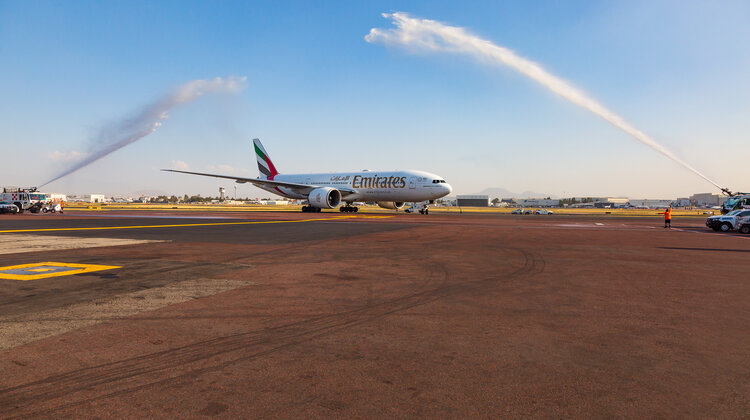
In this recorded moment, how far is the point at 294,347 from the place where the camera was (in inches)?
164

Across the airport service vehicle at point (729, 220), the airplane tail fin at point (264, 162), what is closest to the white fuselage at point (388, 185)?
the airplane tail fin at point (264, 162)

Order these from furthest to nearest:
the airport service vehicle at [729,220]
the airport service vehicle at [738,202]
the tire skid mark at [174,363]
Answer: the airport service vehicle at [738,202] → the airport service vehicle at [729,220] → the tire skid mark at [174,363]

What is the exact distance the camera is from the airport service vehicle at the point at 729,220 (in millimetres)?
20688

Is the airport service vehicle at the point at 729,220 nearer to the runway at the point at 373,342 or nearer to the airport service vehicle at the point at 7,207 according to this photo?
the runway at the point at 373,342

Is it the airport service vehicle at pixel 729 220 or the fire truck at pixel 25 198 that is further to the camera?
the fire truck at pixel 25 198

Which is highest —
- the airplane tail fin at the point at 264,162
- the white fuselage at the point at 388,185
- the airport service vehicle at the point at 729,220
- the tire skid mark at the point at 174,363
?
the airplane tail fin at the point at 264,162

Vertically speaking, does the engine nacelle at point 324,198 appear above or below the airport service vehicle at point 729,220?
above

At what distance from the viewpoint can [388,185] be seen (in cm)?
4038

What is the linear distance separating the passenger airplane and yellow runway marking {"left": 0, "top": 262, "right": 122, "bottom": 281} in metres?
29.6

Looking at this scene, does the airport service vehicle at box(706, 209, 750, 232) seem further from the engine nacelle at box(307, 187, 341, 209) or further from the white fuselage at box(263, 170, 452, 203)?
the engine nacelle at box(307, 187, 341, 209)

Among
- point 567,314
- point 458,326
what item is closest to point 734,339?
point 567,314

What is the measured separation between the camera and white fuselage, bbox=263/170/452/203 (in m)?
38.7

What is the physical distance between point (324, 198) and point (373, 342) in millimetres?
36074

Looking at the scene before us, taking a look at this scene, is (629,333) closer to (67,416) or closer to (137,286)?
(67,416)
